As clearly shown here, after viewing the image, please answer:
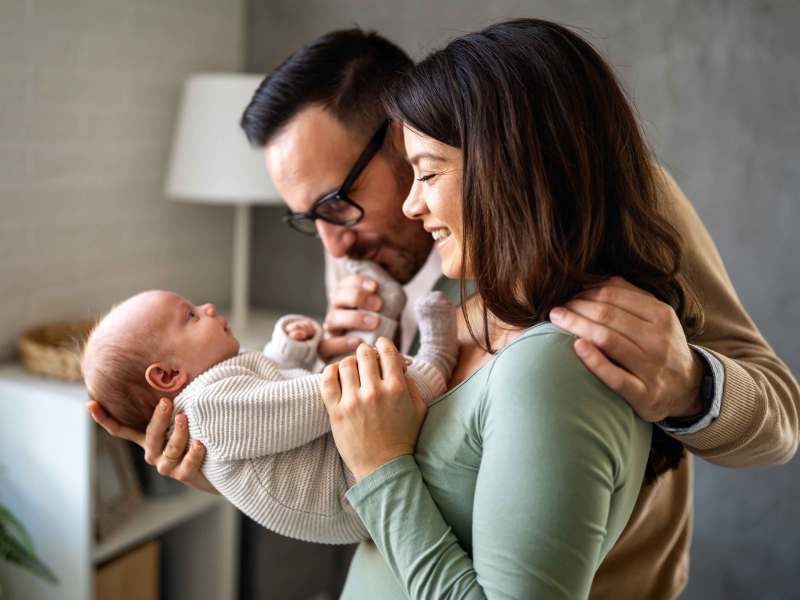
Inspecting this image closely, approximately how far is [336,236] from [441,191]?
59 cm

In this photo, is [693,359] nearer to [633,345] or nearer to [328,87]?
[633,345]

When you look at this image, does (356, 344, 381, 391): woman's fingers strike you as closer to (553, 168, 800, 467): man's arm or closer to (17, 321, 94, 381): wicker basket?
(553, 168, 800, 467): man's arm

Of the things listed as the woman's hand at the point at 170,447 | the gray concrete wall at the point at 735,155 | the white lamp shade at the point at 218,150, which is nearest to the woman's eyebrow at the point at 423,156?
the woman's hand at the point at 170,447

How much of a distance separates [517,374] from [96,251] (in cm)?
208

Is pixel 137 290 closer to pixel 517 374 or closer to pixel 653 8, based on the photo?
pixel 653 8

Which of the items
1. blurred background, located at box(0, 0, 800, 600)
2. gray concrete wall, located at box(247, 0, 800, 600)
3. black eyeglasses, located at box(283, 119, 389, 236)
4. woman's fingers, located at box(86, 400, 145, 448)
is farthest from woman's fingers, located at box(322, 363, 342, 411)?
gray concrete wall, located at box(247, 0, 800, 600)

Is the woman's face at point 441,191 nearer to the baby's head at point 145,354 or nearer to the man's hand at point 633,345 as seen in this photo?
the man's hand at point 633,345

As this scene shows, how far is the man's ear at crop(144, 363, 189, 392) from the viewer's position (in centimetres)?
124

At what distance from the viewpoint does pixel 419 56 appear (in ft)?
9.01

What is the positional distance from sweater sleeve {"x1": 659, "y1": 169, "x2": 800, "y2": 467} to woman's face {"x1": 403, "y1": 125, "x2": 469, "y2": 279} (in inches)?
14.8

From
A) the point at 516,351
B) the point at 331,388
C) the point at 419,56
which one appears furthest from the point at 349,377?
the point at 419,56

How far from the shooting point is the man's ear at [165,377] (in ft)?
4.08

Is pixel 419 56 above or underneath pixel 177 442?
above

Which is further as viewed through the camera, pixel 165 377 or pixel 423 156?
pixel 165 377
